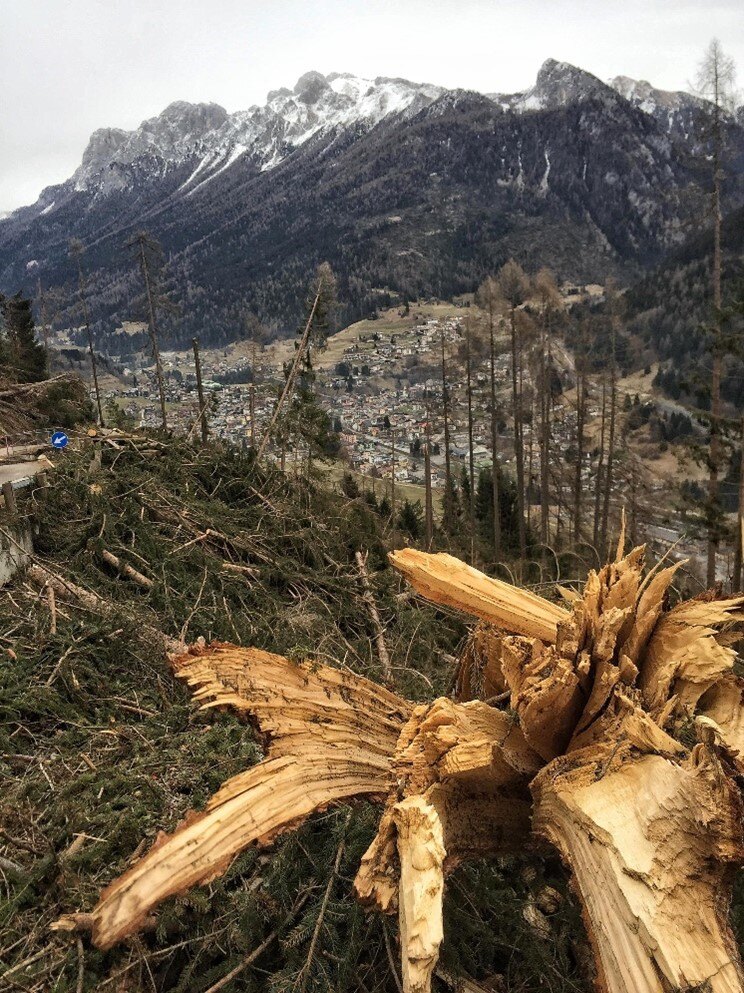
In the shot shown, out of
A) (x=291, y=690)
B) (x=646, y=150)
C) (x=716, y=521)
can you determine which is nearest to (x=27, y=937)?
(x=291, y=690)

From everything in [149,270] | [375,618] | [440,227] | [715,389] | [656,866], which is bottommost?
[375,618]

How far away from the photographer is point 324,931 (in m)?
2.23

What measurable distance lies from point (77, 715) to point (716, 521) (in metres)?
13.0

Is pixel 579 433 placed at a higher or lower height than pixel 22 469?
lower

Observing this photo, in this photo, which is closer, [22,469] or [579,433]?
[22,469]

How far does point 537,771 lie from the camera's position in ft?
7.77

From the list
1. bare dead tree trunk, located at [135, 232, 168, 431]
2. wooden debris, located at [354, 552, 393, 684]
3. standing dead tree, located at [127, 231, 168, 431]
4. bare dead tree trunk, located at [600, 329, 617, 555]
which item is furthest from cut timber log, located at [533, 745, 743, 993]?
standing dead tree, located at [127, 231, 168, 431]

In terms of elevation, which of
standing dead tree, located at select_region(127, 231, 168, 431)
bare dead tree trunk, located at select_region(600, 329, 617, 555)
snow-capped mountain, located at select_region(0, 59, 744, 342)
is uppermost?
snow-capped mountain, located at select_region(0, 59, 744, 342)

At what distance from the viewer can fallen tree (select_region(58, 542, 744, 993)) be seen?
1584 millimetres

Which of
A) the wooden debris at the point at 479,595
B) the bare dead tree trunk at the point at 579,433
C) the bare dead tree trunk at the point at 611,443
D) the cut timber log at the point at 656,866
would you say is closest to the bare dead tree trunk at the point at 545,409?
the bare dead tree trunk at the point at 579,433

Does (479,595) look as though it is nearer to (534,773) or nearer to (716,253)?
(534,773)

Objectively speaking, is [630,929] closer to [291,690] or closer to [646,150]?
[291,690]

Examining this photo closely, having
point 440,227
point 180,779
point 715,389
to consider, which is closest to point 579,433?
point 715,389

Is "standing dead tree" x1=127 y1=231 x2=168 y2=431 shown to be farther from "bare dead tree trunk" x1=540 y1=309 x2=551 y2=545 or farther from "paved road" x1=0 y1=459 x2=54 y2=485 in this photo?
"bare dead tree trunk" x1=540 y1=309 x2=551 y2=545
